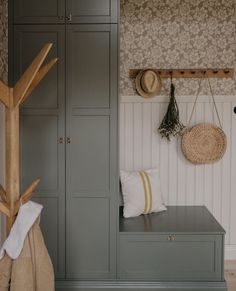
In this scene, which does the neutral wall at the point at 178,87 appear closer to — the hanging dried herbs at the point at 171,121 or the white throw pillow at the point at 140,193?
the hanging dried herbs at the point at 171,121

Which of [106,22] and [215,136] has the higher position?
[106,22]

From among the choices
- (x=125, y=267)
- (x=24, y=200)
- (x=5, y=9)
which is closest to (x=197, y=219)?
(x=125, y=267)

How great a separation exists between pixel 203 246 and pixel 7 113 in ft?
6.16

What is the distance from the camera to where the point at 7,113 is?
2.18 metres

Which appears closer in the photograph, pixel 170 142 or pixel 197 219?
pixel 197 219

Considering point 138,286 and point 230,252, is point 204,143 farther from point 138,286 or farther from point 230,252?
point 138,286

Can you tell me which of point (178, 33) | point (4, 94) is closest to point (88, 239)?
point (4, 94)

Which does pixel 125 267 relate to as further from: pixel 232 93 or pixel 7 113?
pixel 232 93

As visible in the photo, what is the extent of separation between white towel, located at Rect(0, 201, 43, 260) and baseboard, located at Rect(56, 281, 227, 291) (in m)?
1.10

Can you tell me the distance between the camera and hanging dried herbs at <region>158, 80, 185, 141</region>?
3.67m

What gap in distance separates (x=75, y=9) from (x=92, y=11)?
0.44 feet

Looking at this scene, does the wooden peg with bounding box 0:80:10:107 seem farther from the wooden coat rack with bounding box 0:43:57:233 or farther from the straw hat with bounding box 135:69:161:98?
the straw hat with bounding box 135:69:161:98

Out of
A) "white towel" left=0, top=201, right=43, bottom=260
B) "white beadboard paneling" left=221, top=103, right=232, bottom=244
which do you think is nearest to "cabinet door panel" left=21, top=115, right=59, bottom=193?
"white towel" left=0, top=201, right=43, bottom=260

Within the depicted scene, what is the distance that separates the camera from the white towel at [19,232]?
2117mm
